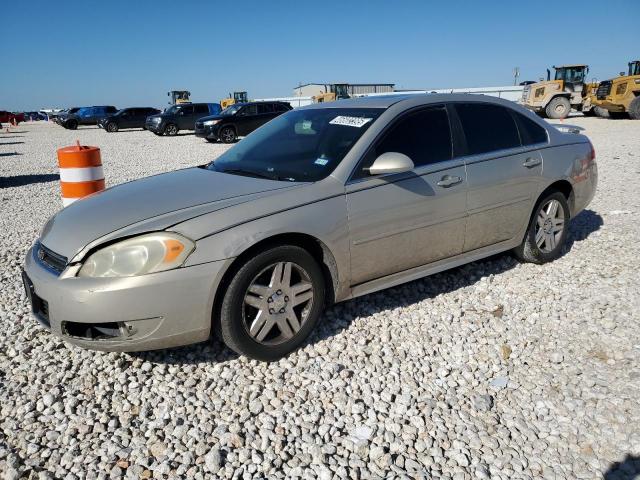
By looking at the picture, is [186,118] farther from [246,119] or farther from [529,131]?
[529,131]

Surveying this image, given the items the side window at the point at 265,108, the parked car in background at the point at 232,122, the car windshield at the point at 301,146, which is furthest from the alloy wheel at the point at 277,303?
the side window at the point at 265,108

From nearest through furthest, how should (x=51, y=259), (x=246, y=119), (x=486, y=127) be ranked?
1. (x=51, y=259)
2. (x=486, y=127)
3. (x=246, y=119)

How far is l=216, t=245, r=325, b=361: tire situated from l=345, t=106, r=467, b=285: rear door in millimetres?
367

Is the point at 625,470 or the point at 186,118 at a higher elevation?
the point at 186,118

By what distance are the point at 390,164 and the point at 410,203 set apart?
0.40m

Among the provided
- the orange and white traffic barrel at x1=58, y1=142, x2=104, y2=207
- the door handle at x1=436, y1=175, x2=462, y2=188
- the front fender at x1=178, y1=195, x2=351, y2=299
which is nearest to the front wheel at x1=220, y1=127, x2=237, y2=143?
the orange and white traffic barrel at x1=58, y1=142, x2=104, y2=207

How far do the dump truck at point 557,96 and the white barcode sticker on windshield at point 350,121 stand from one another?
24.5 meters

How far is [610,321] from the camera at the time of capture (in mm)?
3592

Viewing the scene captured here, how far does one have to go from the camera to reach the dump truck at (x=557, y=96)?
2519cm

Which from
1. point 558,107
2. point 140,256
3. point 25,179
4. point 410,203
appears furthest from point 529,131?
point 558,107

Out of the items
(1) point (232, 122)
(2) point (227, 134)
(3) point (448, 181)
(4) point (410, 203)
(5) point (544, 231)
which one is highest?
(1) point (232, 122)

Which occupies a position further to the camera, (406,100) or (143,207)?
(406,100)

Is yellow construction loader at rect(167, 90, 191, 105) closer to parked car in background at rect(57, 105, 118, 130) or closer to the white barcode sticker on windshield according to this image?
parked car in background at rect(57, 105, 118, 130)

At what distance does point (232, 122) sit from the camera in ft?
68.8
